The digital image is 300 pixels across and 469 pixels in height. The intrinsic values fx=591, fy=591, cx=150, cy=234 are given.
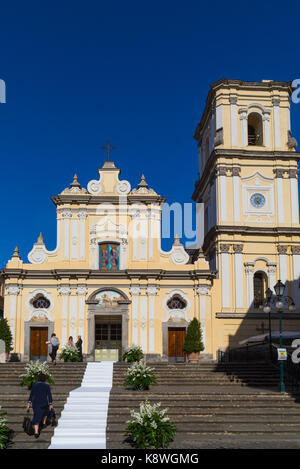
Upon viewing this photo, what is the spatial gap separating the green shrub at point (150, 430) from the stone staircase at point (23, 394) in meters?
2.35

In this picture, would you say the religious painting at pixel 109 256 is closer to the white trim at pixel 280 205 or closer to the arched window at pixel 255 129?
the white trim at pixel 280 205

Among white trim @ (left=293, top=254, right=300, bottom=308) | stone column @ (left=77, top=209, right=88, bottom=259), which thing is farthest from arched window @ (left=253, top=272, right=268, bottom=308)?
stone column @ (left=77, top=209, right=88, bottom=259)

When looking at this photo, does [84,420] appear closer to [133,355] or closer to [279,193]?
[133,355]

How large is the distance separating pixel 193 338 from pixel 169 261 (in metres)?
5.46

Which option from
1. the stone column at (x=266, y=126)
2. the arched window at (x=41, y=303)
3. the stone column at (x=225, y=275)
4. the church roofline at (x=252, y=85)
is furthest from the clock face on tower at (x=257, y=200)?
the arched window at (x=41, y=303)

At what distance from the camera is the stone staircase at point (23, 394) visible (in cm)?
1566

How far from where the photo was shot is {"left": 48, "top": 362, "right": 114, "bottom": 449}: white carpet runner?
1554 centimetres

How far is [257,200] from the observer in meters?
37.9

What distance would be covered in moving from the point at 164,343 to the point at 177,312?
2.08 meters

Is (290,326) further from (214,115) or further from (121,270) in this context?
(214,115)

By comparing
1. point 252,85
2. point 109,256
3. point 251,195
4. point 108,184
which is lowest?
point 109,256

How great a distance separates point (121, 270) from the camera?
36125mm

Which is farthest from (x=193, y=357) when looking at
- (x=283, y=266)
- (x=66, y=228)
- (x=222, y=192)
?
(x=66, y=228)

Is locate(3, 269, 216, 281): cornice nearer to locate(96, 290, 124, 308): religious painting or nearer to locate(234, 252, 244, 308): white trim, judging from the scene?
locate(96, 290, 124, 308): religious painting
